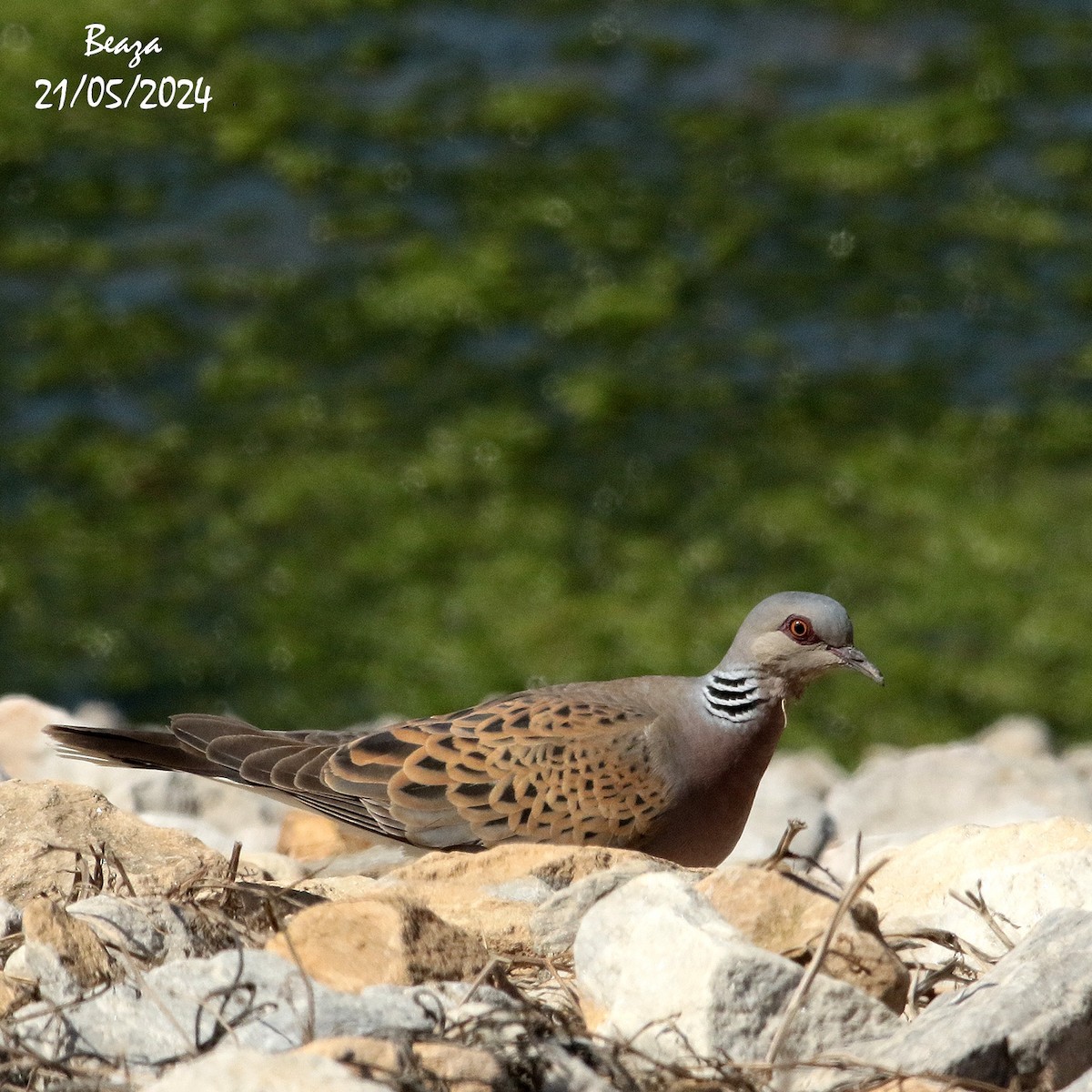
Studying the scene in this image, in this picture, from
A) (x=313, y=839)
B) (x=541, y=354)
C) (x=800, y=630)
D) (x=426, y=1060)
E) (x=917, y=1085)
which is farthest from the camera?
(x=541, y=354)

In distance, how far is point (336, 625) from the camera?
9383 millimetres

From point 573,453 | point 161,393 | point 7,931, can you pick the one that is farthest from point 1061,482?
point 7,931

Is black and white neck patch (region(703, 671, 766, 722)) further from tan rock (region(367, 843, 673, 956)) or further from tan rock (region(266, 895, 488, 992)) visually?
tan rock (region(266, 895, 488, 992))

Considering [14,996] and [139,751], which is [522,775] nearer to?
[139,751]

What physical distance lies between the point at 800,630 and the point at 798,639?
3cm

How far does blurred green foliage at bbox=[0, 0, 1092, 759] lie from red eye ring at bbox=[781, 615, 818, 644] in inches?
146

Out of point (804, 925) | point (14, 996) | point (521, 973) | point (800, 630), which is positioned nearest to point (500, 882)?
point (521, 973)

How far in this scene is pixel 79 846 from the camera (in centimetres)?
405

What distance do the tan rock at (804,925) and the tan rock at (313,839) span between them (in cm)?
226

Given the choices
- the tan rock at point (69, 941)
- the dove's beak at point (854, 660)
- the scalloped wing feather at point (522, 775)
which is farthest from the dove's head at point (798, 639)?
the tan rock at point (69, 941)

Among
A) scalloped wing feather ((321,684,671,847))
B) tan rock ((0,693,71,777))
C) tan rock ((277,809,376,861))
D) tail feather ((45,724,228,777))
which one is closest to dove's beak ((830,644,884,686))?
scalloped wing feather ((321,684,671,847))

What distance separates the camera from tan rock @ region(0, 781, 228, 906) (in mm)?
3787

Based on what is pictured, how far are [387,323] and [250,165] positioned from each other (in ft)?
7.51

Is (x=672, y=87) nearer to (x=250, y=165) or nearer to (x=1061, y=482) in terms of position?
(x=250, y=165)
